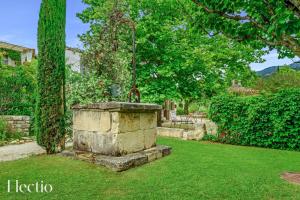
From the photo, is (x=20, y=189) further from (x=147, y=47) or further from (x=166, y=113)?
(x=166, y=113)

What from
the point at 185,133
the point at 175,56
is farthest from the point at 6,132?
the point at 175,56

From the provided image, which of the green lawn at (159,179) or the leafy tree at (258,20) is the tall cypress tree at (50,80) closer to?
the green lawn at (159,179)

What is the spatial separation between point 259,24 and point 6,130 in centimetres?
963

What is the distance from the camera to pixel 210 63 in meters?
12.8

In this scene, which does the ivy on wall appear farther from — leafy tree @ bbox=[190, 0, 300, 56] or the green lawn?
leafy tree @ bbox=[190, 0, 300, 56]

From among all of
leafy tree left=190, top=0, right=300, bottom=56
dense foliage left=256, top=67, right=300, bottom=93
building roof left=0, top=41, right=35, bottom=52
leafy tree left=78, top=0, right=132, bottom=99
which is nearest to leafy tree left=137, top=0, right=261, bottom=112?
leafy tree left=78, top=0, right=132, bottom=99

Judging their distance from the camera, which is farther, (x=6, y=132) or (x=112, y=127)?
(x=6, y=132)

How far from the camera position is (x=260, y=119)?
9.98 meters

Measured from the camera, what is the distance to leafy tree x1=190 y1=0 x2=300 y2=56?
309cm

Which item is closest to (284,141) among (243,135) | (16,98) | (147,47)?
(243,135)

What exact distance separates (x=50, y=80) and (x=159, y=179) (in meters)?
4.01

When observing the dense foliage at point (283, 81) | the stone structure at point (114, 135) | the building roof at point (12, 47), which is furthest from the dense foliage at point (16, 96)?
the building roof at point (12, 47)

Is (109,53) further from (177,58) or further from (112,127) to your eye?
(177,58)

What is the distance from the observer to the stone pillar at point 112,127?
562 centimetres
